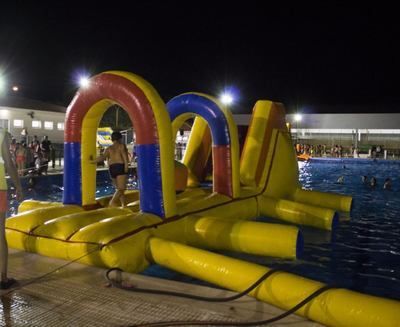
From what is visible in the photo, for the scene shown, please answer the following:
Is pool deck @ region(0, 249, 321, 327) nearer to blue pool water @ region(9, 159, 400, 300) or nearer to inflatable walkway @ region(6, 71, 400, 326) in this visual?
inflatable walkway @ region(6, 71, 400, 326)

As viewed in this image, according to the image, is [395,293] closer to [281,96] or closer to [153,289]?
[153,289]

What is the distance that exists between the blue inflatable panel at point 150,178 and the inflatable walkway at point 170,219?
0.01 m

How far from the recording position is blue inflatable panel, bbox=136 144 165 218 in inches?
214

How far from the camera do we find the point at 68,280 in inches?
162

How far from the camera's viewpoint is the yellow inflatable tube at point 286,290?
10.7 ft

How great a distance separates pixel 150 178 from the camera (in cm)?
547

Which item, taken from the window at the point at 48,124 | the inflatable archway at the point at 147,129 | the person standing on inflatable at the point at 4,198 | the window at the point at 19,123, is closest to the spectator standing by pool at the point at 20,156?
the inflatable archway at the point at 147,129

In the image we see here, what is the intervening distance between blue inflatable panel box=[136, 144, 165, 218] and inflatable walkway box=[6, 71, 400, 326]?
0.04ft

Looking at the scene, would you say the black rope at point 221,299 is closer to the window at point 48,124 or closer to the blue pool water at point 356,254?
the blue pool water at point 356,254

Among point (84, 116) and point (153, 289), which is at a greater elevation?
point (84, 116)

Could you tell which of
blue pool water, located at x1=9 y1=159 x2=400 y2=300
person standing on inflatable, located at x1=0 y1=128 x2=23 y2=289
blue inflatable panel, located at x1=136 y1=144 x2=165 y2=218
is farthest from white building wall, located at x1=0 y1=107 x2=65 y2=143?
person standing on inflatable, located at x1=0 y1=128 x2=23 y2=289

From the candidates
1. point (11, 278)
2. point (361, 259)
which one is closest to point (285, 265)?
point (361, 259)

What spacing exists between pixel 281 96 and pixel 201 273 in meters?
49.3

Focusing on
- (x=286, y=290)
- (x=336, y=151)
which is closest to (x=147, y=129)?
(x=286, y=290)
